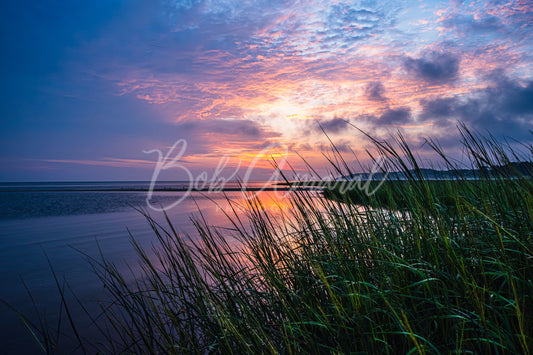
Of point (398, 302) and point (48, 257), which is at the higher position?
point (398, 302)

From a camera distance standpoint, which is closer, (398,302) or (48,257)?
(398,302)

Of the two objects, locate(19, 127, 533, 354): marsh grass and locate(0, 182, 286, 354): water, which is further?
locate(0, 182, 286, 354): water

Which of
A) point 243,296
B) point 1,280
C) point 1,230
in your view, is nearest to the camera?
point 243,296

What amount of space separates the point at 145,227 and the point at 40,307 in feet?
18.2

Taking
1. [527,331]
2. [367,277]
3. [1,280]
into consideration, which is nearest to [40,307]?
[1,280]

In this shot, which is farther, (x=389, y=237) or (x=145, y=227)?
(x=145, y=227)

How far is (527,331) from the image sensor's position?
1239mm

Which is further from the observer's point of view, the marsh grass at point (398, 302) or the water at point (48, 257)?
the water at point (48, 257)

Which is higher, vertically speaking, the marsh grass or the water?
the marsh grass

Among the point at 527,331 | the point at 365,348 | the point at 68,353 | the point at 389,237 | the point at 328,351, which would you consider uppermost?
the point at 389,237

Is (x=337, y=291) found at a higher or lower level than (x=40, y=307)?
higher

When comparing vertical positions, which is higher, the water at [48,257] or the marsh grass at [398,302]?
the marsh grass at [398,302]

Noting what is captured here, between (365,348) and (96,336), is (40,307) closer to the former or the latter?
(96,336)

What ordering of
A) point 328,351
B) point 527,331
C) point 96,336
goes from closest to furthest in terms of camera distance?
1. point 527,331
2. point 328,351
3. point 96,336
